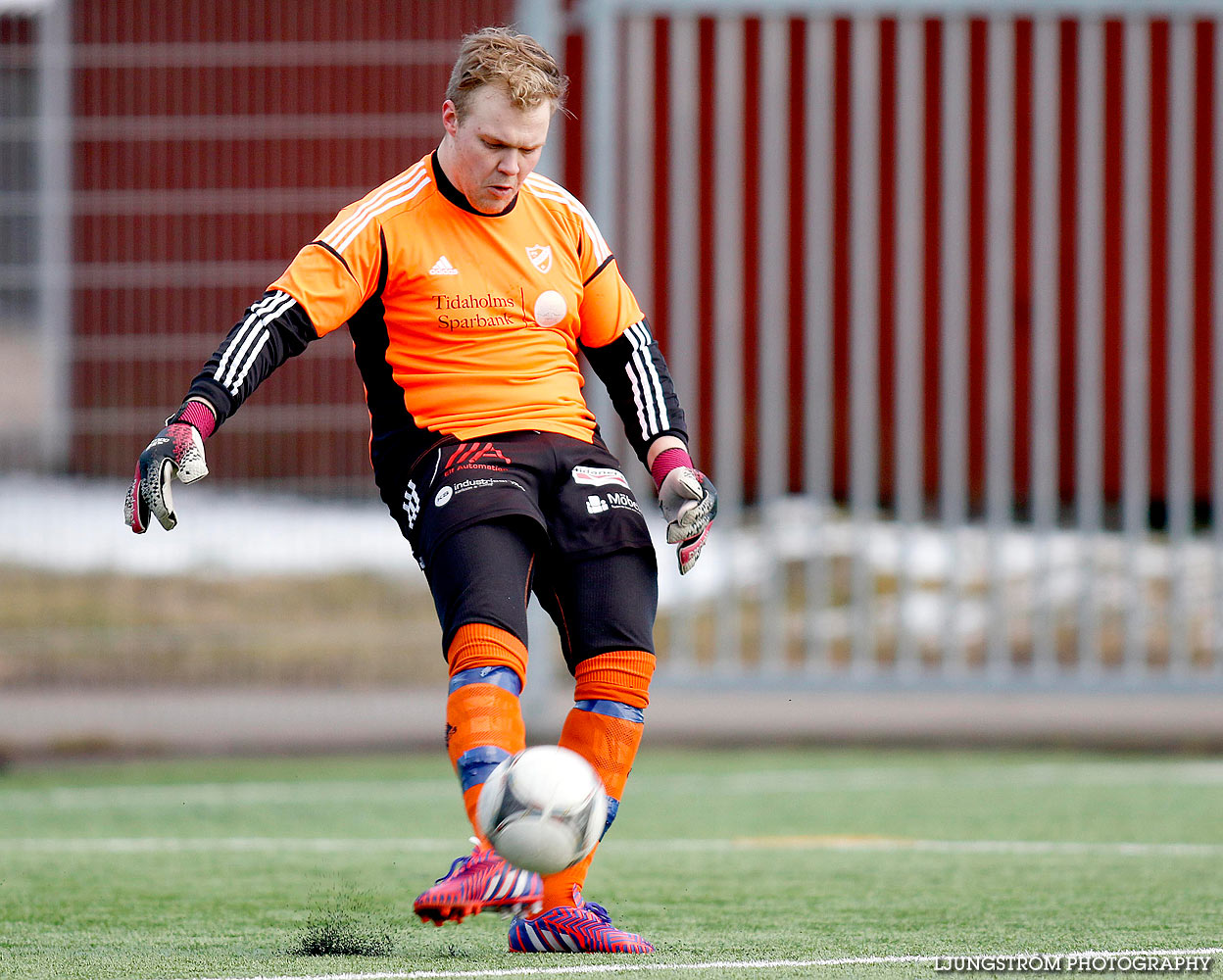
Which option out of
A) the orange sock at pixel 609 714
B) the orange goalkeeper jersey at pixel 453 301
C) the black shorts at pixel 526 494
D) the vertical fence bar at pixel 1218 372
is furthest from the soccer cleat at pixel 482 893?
the vertical fence bar at pixel 1218 372

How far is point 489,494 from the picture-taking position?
3631 millimetres

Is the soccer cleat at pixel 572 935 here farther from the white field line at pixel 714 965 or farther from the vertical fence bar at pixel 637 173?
the vertical fence bar at pixel 637 173

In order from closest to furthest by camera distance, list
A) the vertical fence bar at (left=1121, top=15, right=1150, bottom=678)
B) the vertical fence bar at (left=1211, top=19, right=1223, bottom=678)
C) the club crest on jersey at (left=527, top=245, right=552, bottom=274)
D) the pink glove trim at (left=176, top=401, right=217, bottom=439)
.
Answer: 1. the pink glove trim at (left=176, top=401, right=217, bottom=439)
2. the club crest on jersey at (left=527, top=245, right=552, bottom=274)
3. the vertical fence bar at (left=1211, top=19, right=1223, bottom=678)
4. the vertical fence bar at (left=1121, top=15, right=1150, bottom=678)

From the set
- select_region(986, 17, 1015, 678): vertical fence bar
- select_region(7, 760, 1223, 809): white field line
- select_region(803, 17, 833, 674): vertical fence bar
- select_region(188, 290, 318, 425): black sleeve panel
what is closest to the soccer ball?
select_region(188, 290, 318, 425): black sleeve panel

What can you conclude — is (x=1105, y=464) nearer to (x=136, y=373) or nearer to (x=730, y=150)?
(x=730, y=150)

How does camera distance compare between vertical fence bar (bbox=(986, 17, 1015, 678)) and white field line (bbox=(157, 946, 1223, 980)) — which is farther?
vertical fence bar (bbox=(986, 17, 1015, 678))

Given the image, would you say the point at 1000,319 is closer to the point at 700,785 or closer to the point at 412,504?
the point at 700,785

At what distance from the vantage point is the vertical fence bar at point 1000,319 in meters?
7.86

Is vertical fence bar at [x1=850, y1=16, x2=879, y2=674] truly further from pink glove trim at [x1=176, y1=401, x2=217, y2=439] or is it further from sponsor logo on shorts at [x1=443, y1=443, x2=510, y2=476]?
pink glove trim at [x1=176, y1=401, x2=217, y2=439]

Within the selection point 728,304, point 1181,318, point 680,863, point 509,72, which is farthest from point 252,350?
point 1181,318

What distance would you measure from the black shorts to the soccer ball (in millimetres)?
492

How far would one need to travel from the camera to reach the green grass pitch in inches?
142

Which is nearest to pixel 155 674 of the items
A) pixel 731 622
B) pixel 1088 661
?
pixel 731 622

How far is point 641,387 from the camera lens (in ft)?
13.2
